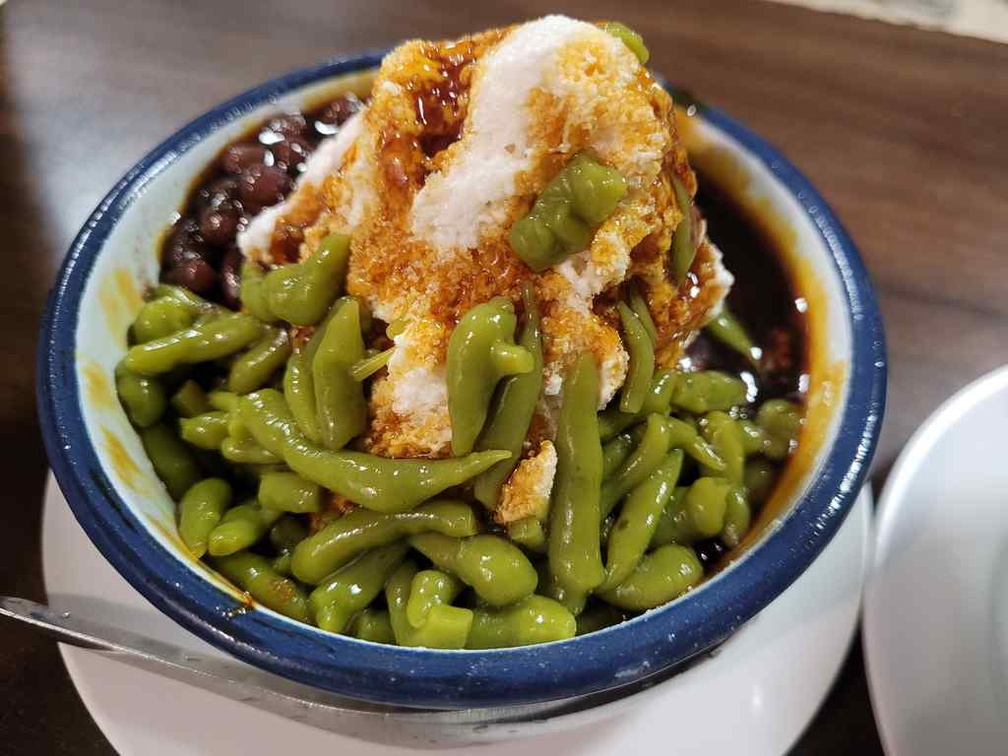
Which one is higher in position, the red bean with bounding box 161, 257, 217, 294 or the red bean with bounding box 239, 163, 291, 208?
the red bean with bounding box 239, 163, 291, 208

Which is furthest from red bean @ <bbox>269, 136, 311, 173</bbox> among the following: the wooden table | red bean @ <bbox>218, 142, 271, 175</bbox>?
the wooden table

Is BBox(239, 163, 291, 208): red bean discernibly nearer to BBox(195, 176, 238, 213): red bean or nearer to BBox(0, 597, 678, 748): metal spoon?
BBox(195, 176, 238, 213): red bean

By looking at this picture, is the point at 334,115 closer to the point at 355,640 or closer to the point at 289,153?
the point at 289,153

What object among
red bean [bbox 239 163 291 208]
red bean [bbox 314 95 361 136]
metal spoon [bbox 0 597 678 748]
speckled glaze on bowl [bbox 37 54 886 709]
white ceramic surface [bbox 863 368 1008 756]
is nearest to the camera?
speckled glaze on bowl [bbox 37 54 886 709]

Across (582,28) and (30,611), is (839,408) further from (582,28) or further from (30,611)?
(30,611)

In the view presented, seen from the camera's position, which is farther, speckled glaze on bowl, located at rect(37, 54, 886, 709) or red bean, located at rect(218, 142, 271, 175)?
red bean, located at rect(218, 142, 271, 175)

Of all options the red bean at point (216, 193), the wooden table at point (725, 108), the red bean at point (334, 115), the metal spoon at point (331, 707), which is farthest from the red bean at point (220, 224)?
the metal spoon at point (331, 707)

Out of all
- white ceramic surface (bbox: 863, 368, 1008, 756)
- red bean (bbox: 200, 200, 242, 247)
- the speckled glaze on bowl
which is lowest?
→ white ceramic surface (bbox: 863, 368, 1008, 756)

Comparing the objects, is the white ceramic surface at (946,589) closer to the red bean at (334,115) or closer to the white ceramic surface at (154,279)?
the white ceramic surface at (154,279)

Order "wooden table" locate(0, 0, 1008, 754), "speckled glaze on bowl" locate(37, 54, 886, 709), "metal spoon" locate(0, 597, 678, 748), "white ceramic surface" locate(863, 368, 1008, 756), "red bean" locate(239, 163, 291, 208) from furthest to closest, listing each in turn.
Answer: "wooden table" locate(0, 0, 1008, 754) → "red bean" locate(239, 163, 291, 208) → "white ceramic surface" locate(863, 368, 1008, 756) → "metal spoon" locate(0, 597, 678, 748) → "speckled glaze on bowl" locate(37, 54, 886, 709)
